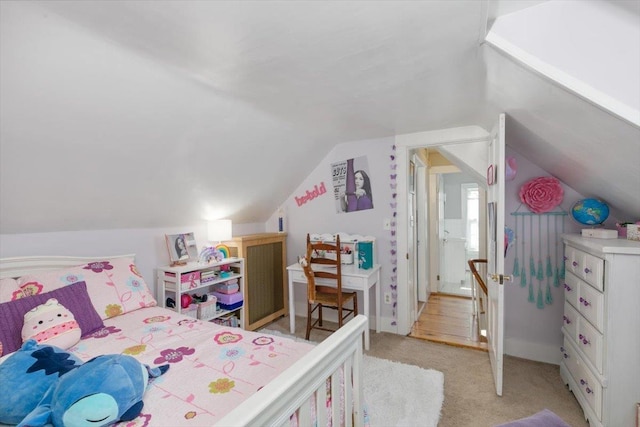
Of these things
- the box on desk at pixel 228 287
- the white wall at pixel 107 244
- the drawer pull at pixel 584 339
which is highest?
the white wall at pixel 107 244

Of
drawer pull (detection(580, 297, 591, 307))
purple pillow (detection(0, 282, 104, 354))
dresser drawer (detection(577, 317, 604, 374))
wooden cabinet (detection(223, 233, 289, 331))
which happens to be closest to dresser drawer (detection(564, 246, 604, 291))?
drawer pull (detection(580, 297, 591, 307))

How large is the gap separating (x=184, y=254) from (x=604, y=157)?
3.26 metres

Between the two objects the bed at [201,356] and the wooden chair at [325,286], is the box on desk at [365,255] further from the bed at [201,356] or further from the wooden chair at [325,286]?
the bed at [201,356]

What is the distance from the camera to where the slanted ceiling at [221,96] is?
1263 mm

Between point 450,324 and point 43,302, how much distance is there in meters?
3.79

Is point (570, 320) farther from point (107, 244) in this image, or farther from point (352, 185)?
point (107, 244)

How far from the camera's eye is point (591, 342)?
1.92 m

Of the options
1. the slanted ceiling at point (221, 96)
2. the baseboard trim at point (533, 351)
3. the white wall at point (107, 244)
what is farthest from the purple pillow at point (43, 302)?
the baseboard trim at point (533, 351)

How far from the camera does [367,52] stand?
1555mm

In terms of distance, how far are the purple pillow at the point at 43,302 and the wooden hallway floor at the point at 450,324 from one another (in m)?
2.87

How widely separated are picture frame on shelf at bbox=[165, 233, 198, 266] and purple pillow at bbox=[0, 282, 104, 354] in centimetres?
88

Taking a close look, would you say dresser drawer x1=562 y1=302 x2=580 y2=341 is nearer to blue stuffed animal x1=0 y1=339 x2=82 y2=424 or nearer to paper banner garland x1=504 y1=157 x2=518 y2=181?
paper banner garland x1=504 y1=157 x2=518 y2=181

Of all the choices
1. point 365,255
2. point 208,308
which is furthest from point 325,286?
point 208,308

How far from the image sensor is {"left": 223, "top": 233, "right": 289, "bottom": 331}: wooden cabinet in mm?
3316
